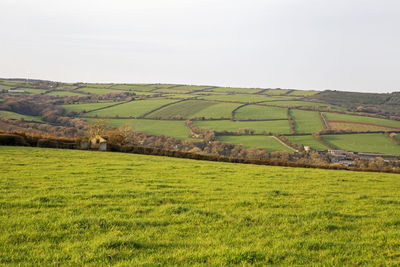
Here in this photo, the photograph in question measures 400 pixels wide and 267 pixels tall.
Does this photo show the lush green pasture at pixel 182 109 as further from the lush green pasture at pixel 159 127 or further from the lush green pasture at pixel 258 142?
the lush green pasture at pixel 258 142

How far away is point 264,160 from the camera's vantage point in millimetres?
29422

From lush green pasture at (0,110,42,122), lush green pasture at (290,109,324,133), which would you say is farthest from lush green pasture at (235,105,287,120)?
lush green pasture at (0,110,42,122)

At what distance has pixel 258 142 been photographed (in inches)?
2430

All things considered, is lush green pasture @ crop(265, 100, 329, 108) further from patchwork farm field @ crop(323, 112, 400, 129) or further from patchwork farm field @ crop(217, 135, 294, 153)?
patchwork farm field @ crop(217, 135, 294, 153)

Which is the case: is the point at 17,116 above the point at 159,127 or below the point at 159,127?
above

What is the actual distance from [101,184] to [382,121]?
275 feet

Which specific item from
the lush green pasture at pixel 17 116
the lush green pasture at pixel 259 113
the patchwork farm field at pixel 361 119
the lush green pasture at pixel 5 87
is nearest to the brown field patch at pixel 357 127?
the patchwork farm field at pixel 361 119

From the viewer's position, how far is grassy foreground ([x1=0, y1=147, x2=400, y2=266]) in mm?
6242

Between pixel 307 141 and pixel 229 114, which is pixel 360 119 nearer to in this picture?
pixel 307 141

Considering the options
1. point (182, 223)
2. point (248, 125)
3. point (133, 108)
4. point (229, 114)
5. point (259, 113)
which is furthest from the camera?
point (133, 108)

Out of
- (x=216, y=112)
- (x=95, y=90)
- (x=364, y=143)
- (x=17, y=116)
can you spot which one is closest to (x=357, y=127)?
(x=364, y=143)

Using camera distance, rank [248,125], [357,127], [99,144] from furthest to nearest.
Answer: [248,125], [357,127], [99,144]

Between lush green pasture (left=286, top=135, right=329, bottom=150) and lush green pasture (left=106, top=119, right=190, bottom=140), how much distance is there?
73.1 feet

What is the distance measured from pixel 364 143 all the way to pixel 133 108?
62444 mm
